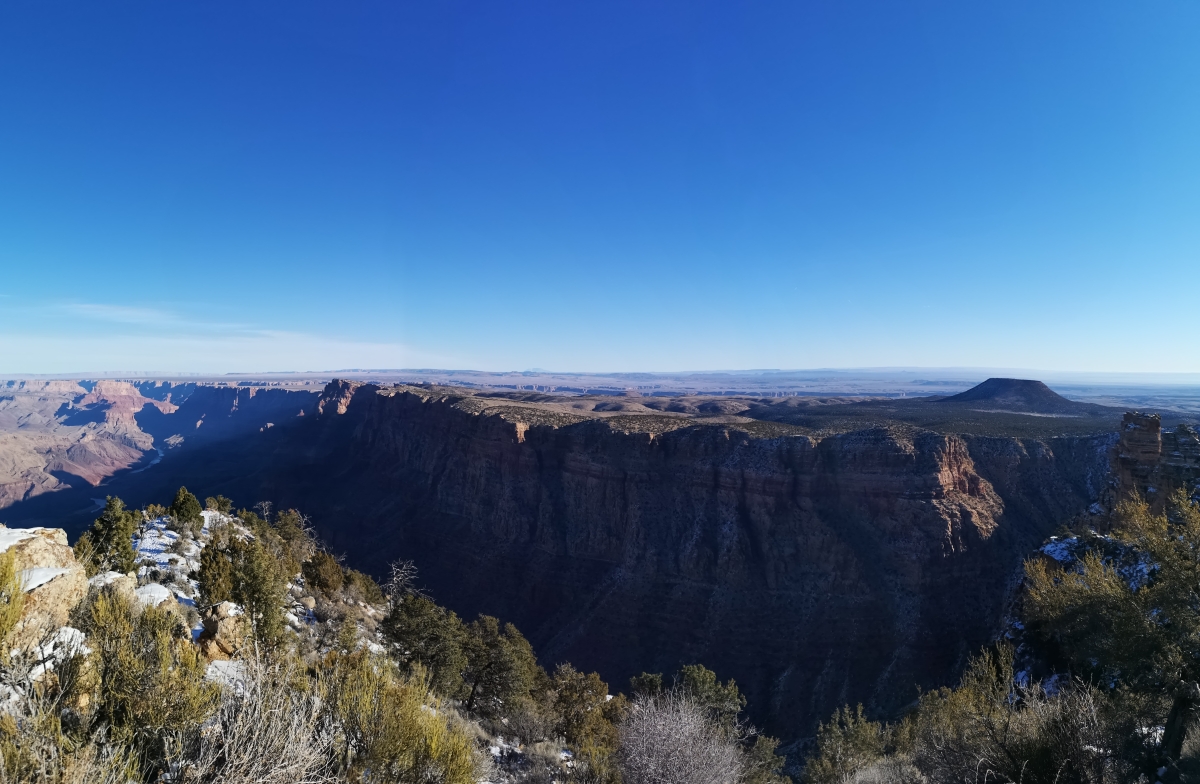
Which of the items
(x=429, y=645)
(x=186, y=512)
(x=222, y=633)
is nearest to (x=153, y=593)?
(x=222, y=633)

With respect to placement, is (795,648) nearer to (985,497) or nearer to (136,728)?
(985,497)

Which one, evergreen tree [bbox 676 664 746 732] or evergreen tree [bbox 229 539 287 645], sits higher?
evergreen tree [bbox 229 539 287 645]

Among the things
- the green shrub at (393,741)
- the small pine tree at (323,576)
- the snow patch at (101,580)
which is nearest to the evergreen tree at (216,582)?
the snow patch at (101,580)

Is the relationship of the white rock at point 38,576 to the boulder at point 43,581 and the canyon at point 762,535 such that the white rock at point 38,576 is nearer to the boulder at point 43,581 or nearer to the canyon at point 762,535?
the boulder at point 43,581

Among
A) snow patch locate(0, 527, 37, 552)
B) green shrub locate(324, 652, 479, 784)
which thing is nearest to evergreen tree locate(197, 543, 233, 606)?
snow patch locate(0, 527, 37, 552)

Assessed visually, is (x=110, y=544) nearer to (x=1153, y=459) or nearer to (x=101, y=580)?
(x=101, y=580)

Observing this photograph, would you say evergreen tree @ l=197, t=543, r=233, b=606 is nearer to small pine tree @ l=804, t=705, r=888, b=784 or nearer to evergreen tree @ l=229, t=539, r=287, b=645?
evergreen tree @ l=229, t=539, r=287, b=645
